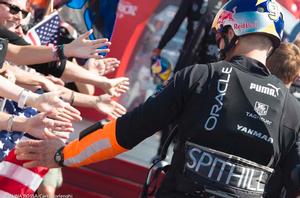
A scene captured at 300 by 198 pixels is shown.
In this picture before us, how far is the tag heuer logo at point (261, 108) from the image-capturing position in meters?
2.62

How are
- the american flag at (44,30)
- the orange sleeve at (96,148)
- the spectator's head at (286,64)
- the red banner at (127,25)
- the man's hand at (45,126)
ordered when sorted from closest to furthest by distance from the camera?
the orange sleeve at (96,148)
the man's hand at (45,126)
the spectator's head at (286,64)
the american flag at (44,30)
the red banner at (127,25)

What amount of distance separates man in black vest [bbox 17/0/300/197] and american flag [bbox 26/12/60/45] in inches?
75.9

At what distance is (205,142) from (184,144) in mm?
103

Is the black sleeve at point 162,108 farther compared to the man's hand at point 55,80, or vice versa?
the man's hand at point 55,80

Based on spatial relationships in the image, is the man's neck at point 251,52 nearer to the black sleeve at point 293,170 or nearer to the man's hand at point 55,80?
the black sleeve at point 293,170

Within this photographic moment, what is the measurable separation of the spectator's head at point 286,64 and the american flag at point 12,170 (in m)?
1.46

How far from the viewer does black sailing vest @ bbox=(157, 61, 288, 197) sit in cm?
259

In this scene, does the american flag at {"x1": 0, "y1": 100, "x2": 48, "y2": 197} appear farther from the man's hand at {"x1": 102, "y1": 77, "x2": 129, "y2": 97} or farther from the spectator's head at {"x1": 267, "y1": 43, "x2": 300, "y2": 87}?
the spectator's head at {"x1": 267, "y1": 43, "x2": 300, "y2": 87}

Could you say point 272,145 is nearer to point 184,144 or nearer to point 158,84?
point 184,144

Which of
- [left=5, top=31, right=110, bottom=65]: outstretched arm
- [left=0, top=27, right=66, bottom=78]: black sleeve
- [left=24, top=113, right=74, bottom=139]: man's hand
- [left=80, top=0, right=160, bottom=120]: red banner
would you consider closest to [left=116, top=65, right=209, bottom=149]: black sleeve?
[left=24, top=113, right=74, bottom=139]: man's hand

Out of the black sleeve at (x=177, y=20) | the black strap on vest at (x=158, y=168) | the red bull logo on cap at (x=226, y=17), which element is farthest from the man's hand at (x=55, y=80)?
the black sleeve at (x=177, y=20)

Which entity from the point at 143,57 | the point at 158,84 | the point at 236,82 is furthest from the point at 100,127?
the point at 143,57

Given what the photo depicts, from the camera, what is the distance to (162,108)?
2.60 metres

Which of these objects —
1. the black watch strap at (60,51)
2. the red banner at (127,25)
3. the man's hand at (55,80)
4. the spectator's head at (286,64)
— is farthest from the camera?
the red banner at (127,25)
